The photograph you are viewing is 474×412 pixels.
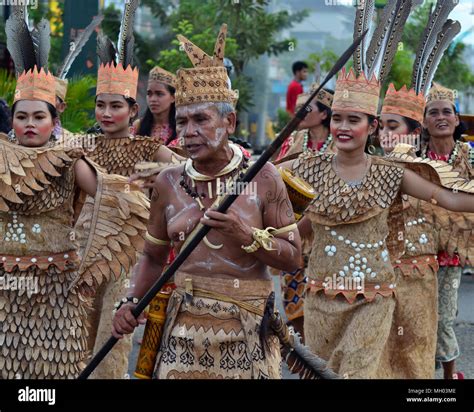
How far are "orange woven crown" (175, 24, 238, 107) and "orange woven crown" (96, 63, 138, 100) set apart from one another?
2.73 meters

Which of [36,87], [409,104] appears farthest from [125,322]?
[409,104]

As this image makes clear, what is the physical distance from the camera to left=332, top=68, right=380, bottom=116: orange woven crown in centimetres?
636

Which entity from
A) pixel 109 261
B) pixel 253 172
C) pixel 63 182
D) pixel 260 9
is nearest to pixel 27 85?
pixel 63 182

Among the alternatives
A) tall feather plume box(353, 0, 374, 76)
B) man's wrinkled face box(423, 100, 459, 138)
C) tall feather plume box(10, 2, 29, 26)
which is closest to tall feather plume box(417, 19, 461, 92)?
man's wrinkled face box(423, 100, 459, 138)

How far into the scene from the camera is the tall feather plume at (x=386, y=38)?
22.3 ft

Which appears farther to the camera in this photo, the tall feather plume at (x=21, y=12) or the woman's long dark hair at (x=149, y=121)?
the woman's long dark hair at (x=149, y=121)

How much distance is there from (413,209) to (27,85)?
8.76ft

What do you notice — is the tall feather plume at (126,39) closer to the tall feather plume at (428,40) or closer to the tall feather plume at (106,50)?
the tall feather plume at (106,50)

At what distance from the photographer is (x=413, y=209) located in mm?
7508

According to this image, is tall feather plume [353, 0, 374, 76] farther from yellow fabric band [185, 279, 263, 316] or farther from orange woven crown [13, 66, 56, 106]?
yellow fabric band [185, 279, 263, 316]

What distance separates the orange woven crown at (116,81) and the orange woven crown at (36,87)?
1.22 meters

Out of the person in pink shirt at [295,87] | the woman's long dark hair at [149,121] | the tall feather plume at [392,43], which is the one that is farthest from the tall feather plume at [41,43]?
the person in pink shirt at [295,87]

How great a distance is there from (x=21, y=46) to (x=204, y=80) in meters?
2.04

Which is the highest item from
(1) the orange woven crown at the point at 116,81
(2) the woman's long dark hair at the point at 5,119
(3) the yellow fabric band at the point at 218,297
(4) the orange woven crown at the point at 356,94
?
(4) the orange woven crown at the point at 356,94
